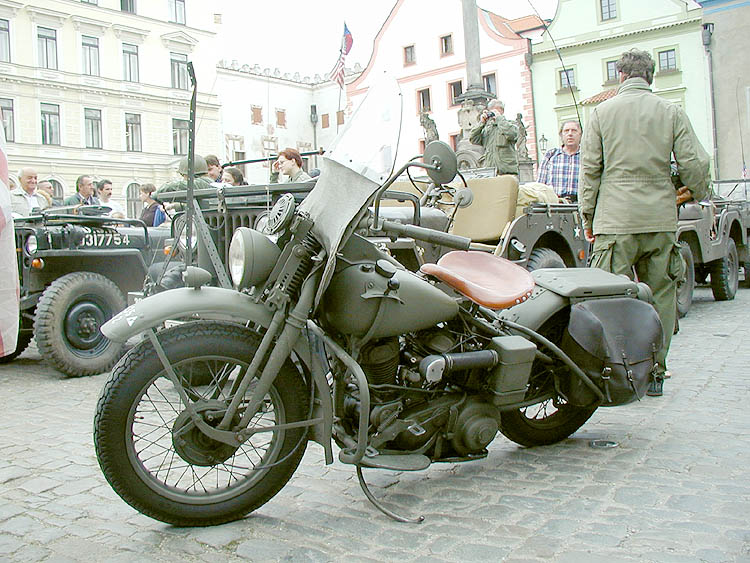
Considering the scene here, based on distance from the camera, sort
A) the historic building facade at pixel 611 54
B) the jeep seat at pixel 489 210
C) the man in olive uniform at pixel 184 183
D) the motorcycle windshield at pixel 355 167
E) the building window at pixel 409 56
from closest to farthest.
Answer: the motorcycle windshield at pixel 355 167 < the man in olive uniform at pixel 184 183 < the jeep seat at pixel 489 210 < the historic building facade at pixel 611 54 < the building window at pixel 409 56

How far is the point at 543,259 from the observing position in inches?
303

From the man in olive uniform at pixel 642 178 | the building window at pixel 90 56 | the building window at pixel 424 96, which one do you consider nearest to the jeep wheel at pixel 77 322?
the man in olive uniform at pixel 642 178

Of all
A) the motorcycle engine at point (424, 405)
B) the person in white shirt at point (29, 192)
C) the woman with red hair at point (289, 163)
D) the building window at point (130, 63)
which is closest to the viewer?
the motorcycle engine at point (424, 405)

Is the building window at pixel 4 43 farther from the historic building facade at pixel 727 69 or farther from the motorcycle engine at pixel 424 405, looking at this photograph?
the motorcycle engine at pixel 424 405

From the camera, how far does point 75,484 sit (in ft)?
11.9

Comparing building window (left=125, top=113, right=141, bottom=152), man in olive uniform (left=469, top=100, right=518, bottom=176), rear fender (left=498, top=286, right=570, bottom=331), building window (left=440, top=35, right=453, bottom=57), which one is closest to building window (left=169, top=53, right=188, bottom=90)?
building window (left=125, top=113, right=141, bottom=152)

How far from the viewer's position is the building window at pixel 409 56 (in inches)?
1625

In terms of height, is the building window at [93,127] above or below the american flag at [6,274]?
above

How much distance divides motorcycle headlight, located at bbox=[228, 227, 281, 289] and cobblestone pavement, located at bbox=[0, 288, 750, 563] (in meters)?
0.95

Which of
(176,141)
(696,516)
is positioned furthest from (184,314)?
(176,141)

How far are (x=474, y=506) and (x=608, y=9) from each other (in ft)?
121

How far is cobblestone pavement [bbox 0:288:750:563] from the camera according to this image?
2.79 m

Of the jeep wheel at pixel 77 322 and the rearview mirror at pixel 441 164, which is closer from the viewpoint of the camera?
the rearview mirror at pixel 441 164

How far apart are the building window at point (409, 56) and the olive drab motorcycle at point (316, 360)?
3949 centimetres
